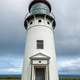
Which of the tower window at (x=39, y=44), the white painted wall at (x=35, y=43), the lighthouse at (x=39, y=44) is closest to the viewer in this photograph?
the lighthouse at (x=39, y=44)

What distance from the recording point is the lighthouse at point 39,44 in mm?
22719

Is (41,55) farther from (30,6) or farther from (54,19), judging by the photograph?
(30,6)

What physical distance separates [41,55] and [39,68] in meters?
1.71

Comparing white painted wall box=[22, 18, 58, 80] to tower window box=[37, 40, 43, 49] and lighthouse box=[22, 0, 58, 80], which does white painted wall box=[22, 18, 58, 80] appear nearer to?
lighthouse box=[22, 0, 58, 80]

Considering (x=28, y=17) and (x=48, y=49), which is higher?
(x=28, y=17)

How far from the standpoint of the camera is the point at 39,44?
80.3 feet

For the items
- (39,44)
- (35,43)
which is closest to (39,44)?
(39,44)

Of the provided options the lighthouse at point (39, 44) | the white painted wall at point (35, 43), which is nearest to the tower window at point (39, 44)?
the lighthouse at point (39, 44)

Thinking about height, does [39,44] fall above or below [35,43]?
below

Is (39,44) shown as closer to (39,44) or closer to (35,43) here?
(39,44)

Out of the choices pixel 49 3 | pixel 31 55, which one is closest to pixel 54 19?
pixel 49 3

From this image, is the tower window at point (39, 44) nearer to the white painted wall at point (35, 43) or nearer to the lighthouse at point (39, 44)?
the lighthouse at point (39, 44)

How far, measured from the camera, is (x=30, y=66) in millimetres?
22906

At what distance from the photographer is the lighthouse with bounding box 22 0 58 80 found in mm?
22719
